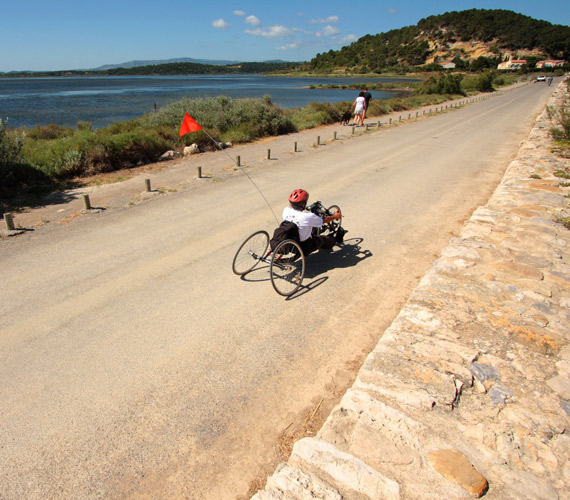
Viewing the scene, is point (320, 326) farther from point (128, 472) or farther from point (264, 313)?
point (128, 472)

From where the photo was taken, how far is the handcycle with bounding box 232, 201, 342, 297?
17.9 feet

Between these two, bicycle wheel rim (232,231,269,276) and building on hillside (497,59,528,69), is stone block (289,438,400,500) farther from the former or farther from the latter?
building on hillside (497,59,528,69)

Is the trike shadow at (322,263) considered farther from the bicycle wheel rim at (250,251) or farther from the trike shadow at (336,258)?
the bicycle wheel rim at (250,251)

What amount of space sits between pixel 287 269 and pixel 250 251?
2.29 feet

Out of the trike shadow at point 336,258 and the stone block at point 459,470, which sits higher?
the stone block at point 459,470

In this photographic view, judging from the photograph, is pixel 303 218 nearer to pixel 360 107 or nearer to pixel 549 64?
pixel 360 107

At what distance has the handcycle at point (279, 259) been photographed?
546cm

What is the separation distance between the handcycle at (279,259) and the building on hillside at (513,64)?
170 meters

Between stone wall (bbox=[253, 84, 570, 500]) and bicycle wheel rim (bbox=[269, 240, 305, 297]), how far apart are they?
1639 mm

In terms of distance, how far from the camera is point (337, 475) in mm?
2684

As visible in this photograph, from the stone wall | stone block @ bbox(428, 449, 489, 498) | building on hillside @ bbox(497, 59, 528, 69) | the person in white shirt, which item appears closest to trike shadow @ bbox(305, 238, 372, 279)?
the stone wall

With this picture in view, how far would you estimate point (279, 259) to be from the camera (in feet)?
18.0

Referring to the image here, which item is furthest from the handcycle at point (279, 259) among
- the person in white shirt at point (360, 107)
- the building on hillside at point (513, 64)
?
Result: the building on hillside at point (513, 64)

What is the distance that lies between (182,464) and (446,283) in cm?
405
